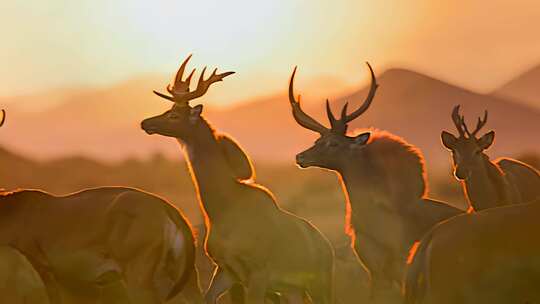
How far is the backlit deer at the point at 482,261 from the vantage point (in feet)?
14.3

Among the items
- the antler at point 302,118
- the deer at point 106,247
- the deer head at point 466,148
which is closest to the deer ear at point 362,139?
the antler at point 302,118

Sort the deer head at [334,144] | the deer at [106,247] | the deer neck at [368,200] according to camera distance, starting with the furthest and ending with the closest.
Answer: the deer head at [334,144] → the deer neck at [368,200] → the deer at [106,247]

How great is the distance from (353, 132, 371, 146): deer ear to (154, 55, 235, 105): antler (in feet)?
3.76

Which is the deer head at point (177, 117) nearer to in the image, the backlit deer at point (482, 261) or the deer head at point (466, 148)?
the deer head at point (466, 148)

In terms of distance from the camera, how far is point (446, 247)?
462cm

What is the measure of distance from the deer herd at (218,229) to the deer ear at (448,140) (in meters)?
0.48

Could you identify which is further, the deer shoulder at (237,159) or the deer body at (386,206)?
the deer body at (386,206)

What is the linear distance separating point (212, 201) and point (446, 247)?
246cm

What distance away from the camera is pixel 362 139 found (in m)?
7.10

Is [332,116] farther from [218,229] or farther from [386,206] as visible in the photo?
[218,229]

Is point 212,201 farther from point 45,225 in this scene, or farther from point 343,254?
point 343,254

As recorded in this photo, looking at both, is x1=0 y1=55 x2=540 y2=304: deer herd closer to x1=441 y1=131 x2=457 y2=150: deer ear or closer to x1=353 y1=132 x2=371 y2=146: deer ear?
x1=353 y1=132 x2=371 y2=146: deer ear

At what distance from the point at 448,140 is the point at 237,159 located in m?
1.98

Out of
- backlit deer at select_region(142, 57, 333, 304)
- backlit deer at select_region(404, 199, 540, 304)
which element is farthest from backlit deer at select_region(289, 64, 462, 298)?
backlit deer at select_region(404, 199, 540, 304)
